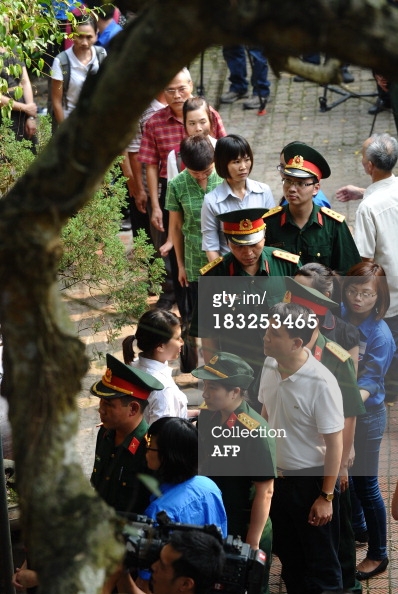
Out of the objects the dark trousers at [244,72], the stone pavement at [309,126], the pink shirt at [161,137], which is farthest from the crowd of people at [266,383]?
the dark trousers at [244,72]

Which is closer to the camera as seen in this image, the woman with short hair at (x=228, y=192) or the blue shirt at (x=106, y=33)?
the woman with short hair at (x=228, y=192)

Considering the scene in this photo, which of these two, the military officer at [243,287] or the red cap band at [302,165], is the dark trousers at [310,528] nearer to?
the military officer at [243,287]

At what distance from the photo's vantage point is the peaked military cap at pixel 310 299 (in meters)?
5.09

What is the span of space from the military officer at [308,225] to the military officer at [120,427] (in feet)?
5.66

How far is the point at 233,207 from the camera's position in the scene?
6508mm

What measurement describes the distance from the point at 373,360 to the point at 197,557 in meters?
2.35

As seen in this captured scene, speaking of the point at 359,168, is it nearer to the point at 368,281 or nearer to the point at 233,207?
the point at 233,207

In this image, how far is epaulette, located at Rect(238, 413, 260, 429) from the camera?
4578mm

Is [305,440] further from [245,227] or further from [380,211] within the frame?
[380,211]

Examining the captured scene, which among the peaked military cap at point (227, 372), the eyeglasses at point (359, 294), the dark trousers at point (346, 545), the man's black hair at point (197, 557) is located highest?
the man's black hair at point (197, 557)

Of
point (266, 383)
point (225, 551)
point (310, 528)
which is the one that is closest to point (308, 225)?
point (266, 383)

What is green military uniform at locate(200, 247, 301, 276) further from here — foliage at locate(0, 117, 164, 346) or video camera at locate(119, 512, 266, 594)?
video camera at locate(119, 512, 266, 594)

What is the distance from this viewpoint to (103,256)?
17.4ft

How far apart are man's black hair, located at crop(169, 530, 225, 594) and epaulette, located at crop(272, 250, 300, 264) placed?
104 inches
